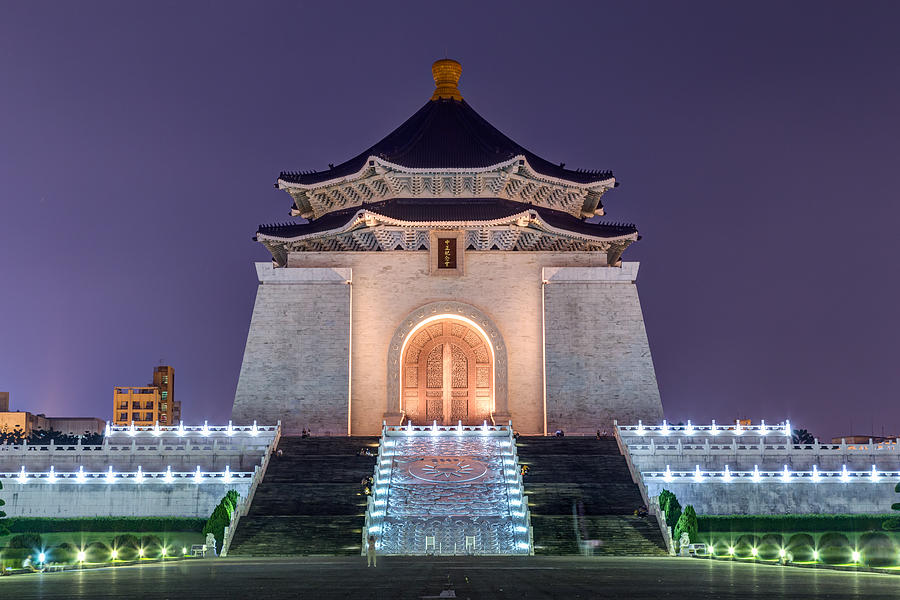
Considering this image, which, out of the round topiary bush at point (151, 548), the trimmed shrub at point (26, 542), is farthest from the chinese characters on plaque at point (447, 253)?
the trimmed shrub at point (26, 542)

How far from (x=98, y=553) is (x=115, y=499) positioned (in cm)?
584

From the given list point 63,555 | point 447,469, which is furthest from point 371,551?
point 447,469

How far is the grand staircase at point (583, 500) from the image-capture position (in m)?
21.1

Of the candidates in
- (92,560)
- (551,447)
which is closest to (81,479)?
(92,560)

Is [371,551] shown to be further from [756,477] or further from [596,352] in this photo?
[596,352]

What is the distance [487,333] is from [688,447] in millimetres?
9701

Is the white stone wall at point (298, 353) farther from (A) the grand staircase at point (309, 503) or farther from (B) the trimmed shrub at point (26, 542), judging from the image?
(B) the trimmed shrub at point (26, 542)

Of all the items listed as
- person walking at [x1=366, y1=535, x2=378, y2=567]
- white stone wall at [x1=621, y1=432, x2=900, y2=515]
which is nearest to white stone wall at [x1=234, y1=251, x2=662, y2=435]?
white stone wall at [x1=621, y1=432, x2=900, y2=515]

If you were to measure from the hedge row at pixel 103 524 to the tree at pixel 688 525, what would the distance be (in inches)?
401

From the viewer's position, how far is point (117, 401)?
287 feet

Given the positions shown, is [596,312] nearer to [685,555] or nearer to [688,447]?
[688,447]

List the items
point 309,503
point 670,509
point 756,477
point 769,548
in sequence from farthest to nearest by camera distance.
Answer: point 756,477
point 309,503
point 670,509
point 769,548

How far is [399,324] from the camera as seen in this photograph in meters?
34.4

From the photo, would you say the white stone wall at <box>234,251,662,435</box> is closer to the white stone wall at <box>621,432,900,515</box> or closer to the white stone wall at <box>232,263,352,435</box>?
the white stone wall at <box>232,263,352,435</box>
